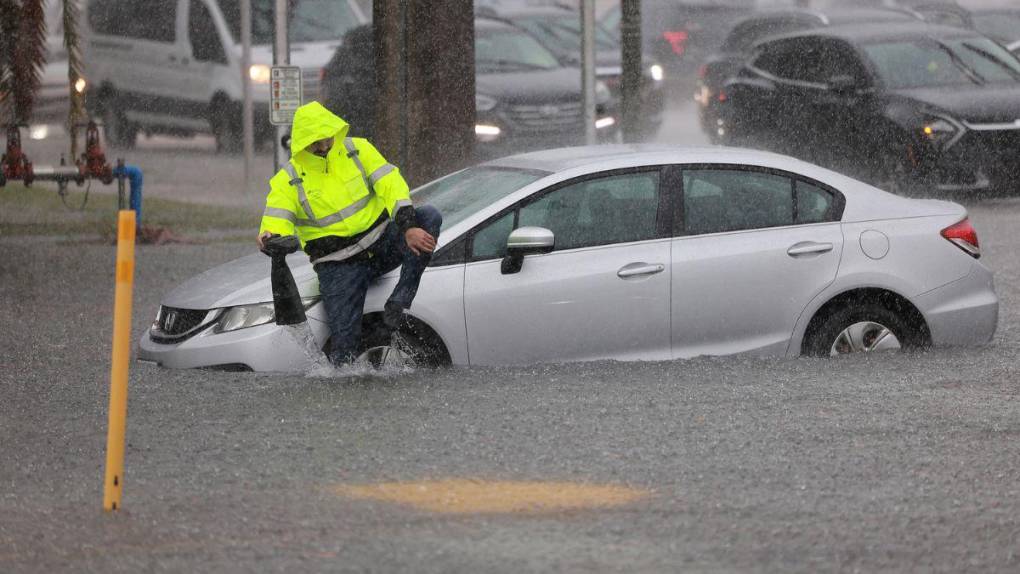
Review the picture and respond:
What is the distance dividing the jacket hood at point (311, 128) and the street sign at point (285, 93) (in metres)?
7.25

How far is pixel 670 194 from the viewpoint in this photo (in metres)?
9.63

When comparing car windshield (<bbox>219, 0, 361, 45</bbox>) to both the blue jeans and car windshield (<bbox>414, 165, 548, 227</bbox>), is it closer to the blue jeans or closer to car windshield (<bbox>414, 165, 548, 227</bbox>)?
car windshield (<bbox>414, 165, 548, 227</bbox>)

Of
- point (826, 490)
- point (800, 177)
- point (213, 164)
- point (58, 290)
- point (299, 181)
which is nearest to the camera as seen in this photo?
point (826, 490)

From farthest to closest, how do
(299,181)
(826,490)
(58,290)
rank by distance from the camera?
(58,290) < (299,181) < (826,490)

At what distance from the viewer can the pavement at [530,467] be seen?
20.2 ft

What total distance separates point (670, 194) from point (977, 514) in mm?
3301

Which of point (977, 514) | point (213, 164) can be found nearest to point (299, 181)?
point (977, 514)

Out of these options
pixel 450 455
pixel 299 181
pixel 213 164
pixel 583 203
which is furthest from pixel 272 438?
pixel 213 164

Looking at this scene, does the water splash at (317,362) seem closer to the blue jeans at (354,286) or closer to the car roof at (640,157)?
the blue jeans at (354,286)

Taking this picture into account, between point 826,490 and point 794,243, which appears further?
point 794,243

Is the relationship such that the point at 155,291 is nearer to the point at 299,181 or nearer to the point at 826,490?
the point at 299,181

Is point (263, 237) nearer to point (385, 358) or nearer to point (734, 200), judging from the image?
point (385, 358)

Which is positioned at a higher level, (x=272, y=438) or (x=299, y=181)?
(x=299, y=181)

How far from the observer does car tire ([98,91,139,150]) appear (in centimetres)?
2938
